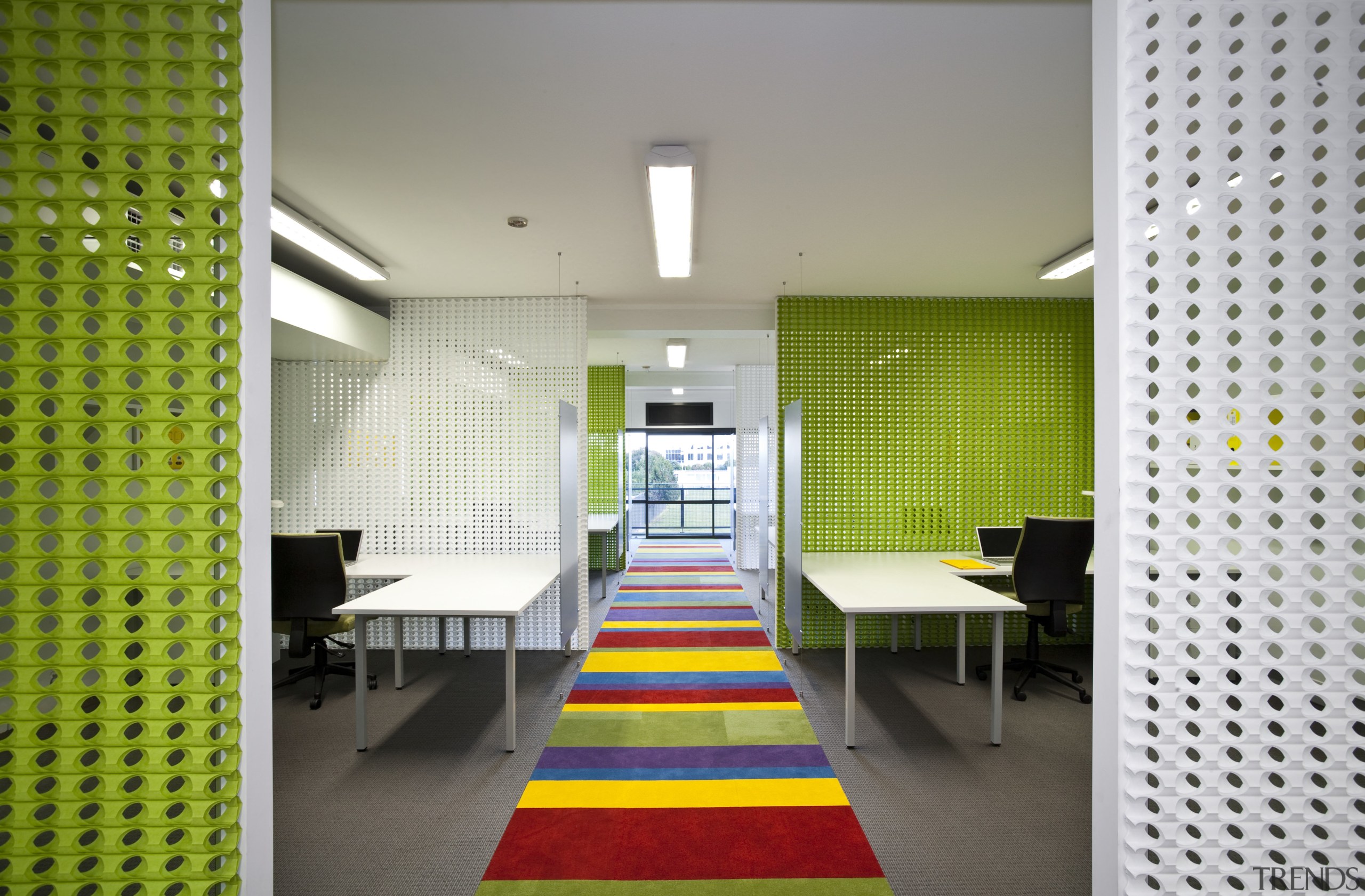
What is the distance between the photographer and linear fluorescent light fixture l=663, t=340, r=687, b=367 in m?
6.48

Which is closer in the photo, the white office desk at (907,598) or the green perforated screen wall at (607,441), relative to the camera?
the white office desk at (907,598)

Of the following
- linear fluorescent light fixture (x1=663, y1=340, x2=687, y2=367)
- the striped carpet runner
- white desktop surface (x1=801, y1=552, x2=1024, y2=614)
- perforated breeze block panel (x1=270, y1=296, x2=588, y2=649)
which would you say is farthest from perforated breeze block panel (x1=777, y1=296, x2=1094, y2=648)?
perforated breeze block panel (x1=270, y1=296, x2=588, y2=649)

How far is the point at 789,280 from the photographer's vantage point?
441 cm

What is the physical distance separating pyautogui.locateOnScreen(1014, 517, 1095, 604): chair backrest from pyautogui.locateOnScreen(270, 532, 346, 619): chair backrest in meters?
4.52

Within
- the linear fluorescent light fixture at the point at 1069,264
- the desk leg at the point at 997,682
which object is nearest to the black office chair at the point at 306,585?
the desk leg at the point at 997,682

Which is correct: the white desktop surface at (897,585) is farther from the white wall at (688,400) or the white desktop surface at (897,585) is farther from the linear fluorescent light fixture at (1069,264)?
the white wall at (688,400)

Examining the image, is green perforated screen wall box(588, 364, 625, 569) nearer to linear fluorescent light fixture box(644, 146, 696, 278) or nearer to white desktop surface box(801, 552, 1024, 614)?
white desktop surface box(801, 552, 1024, 614)

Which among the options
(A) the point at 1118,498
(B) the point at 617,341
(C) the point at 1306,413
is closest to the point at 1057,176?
(C) the point at 1306,413

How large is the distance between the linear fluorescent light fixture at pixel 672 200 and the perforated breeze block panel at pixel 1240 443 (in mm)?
1593

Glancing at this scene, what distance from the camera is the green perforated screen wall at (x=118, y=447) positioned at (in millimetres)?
1172

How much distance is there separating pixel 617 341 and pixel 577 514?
2.89m

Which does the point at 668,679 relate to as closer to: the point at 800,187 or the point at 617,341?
the point at 800,187

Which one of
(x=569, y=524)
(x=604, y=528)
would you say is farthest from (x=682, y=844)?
(x=604, y=528)

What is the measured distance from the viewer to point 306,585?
3602mm
